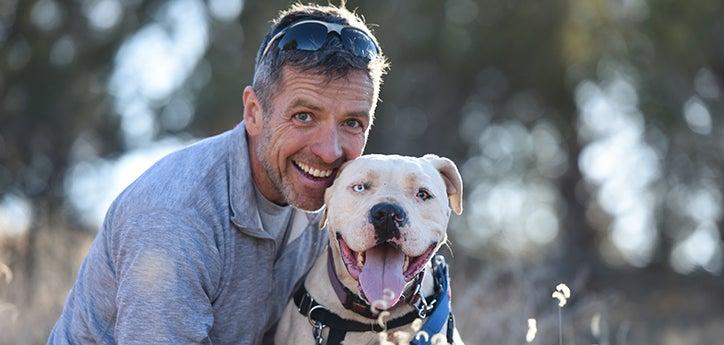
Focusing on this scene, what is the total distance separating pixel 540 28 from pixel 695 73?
1872 mm

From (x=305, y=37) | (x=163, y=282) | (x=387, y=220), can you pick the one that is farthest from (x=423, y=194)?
(x=163, y=282)

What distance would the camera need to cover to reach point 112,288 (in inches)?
199

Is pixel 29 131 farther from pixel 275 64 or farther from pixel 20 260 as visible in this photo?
pixel 275 64

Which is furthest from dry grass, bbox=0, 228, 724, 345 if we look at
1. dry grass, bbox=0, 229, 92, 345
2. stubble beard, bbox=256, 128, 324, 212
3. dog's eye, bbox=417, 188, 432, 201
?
stubble beard, bbox=256, 128, 324, 212

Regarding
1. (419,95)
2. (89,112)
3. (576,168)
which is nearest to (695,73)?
(576,168)

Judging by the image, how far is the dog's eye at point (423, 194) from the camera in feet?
16.3

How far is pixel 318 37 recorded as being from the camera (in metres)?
5.13

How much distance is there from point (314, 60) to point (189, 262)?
991 mm

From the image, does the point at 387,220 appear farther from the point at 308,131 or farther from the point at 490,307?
the point at 490,307

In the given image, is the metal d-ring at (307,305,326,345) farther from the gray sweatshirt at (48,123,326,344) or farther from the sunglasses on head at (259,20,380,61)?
the sunglasses on head at (259,20,380,61)

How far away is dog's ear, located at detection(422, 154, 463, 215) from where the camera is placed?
525cm

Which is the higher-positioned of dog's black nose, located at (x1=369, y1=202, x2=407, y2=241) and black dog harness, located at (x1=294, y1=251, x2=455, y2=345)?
dog's black nose, located at (x1=369, y1=202, x2=407, y2=241)

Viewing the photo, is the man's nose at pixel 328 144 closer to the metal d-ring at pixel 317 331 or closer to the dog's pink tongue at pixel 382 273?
the dog's pink tongue at pixel 382 273

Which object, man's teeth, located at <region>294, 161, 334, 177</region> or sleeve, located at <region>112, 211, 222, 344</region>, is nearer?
sleeve, located at <region>112, 211, 222, 344</region>
